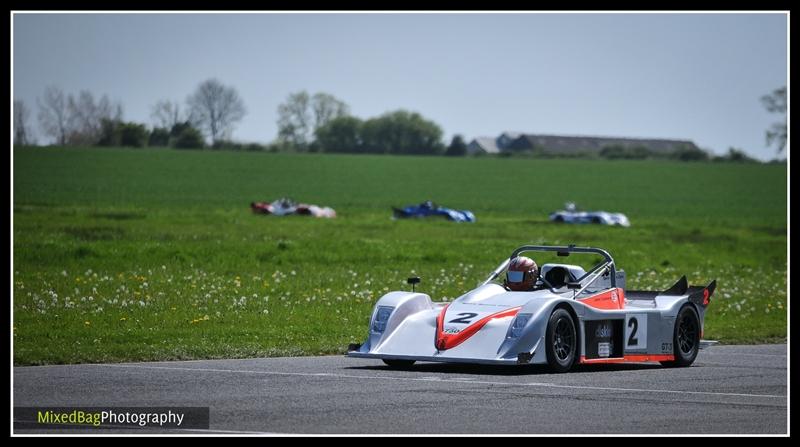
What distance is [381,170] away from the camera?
114 meters

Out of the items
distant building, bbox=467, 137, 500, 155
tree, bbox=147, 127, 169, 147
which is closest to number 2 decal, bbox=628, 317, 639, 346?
tree, bbox=147, 127, 169, 147

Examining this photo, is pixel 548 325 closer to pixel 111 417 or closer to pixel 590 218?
pixel 111 417

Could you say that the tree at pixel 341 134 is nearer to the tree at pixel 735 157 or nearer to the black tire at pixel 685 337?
the tree at pixel 735 157

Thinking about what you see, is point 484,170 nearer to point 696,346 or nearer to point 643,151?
point 643,151

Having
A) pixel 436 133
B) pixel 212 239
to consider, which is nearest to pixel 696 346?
pixel 212 239

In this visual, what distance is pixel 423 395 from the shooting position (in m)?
14.7

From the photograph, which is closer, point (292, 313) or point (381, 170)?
point (292, 313)

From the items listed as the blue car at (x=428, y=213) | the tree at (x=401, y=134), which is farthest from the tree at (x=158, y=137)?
Answer: the tree at (x=401, y=134)

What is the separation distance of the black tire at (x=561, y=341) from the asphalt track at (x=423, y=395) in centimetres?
22

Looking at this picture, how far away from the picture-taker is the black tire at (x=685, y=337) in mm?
18969

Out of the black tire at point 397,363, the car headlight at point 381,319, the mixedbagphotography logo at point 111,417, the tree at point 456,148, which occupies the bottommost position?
the black tire at point 397,363

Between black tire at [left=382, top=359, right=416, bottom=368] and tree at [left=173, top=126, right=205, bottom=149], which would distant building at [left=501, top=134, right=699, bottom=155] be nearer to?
tree at [left=173, top=126, right=205, bottom=149]
